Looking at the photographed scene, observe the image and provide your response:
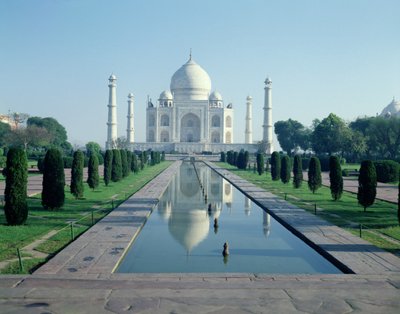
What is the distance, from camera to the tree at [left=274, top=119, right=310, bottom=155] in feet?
188

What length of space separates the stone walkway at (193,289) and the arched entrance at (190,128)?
5612 cm

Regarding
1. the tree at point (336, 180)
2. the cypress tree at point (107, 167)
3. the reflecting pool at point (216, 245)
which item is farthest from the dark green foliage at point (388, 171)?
the cypress tree at point (107, 167)

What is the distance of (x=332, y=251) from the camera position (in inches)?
272

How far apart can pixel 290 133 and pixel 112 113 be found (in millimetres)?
20607

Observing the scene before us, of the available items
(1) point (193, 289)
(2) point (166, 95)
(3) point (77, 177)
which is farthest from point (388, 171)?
(2) point (166, 95)

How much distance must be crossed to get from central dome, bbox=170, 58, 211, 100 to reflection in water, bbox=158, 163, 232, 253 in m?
44.3

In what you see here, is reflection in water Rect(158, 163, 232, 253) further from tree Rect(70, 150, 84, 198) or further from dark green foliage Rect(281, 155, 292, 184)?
dark green foliage Rect(281, 155, 292, 184)

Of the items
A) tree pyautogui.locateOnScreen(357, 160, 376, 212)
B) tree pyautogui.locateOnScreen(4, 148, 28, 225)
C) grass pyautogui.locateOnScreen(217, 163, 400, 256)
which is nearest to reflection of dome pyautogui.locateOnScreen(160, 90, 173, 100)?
grass pyautogui.locateOnScreen(217, 163, 400, 256)

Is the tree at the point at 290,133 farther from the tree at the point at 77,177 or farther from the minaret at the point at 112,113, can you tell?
the tree at the point at 77,177

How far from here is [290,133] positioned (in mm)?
58156

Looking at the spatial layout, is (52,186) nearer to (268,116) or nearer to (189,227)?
(189,227)

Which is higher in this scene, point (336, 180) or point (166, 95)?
point (166, 95)

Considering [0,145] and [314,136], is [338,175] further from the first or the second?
[0,145]

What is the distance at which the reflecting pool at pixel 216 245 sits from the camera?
6367 mm
